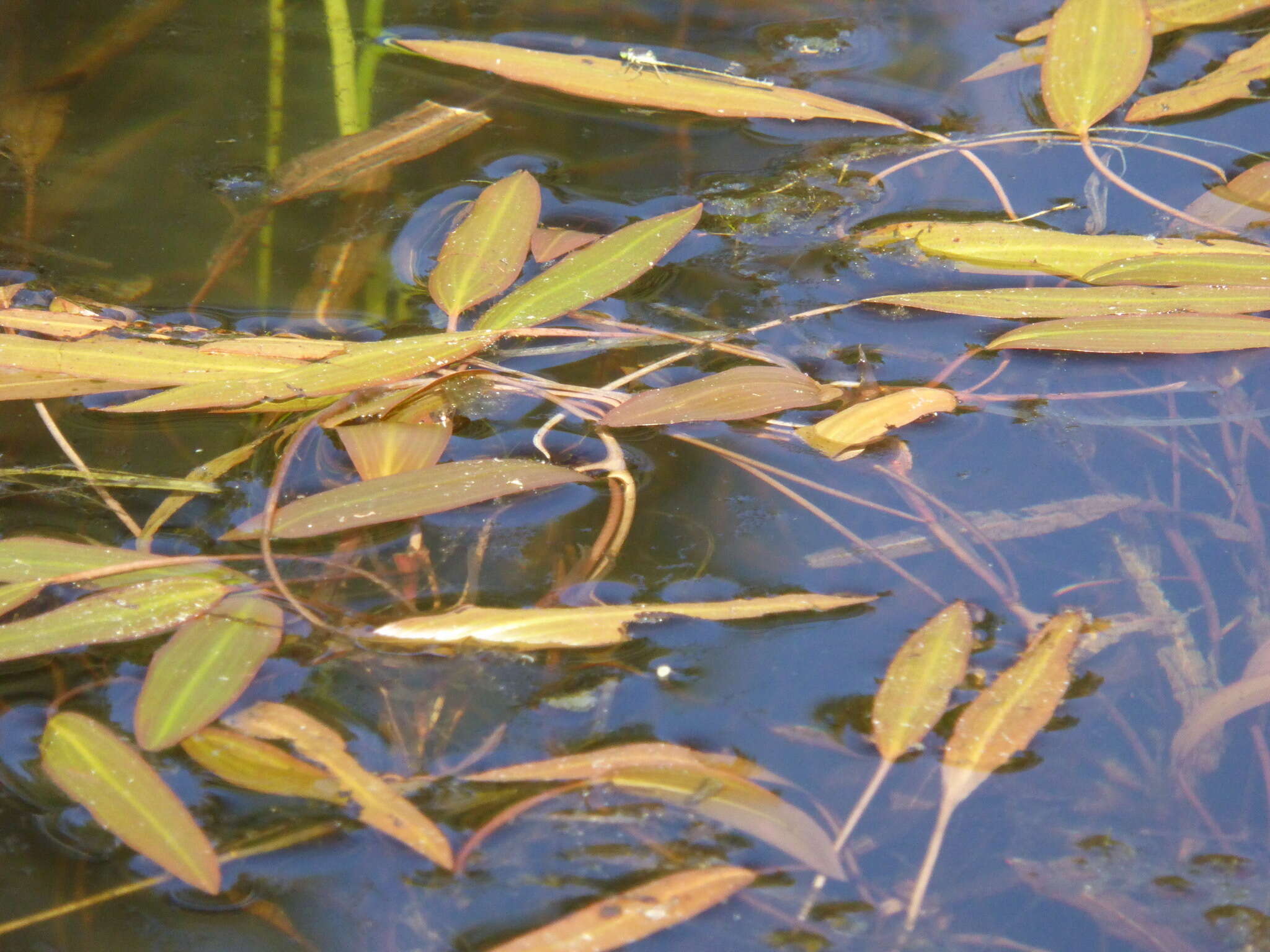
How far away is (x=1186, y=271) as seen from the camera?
A: 1349 mm

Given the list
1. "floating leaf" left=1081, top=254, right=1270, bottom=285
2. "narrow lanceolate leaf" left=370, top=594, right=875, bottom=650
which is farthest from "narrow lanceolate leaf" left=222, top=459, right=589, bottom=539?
"floating leaf" left=1081, top=254, right=1270, bottom=285

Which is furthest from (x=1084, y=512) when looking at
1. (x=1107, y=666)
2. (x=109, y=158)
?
(x=109, y=158)

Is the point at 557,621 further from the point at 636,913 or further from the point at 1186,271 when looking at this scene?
the point at 1186,271

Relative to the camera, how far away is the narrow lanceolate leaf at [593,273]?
1.32 meters

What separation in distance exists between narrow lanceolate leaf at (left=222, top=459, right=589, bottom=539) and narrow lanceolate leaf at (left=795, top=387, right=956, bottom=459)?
0.31m

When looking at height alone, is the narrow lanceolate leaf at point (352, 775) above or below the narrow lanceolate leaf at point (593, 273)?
below

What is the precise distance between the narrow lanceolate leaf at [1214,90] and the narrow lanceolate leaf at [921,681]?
1.07 m

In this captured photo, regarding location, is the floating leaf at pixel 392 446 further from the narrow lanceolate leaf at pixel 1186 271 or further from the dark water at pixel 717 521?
the narrow lanceolate leaf at pixel 1186 271

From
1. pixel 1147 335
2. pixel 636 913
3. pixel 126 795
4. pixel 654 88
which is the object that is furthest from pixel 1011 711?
pixel 654 88

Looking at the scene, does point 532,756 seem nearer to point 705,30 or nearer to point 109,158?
Answer: point 109,158

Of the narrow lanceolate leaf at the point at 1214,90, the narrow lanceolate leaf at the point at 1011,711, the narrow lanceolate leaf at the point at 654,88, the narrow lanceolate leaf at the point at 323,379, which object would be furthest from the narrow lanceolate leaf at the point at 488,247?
the narrow lanceolate leaf at the point at 1214,90

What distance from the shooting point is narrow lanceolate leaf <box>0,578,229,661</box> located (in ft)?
3.33

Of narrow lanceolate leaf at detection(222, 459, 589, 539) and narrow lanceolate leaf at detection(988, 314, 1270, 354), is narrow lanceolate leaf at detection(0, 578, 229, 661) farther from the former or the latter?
narrow lanceolate leaf at detection(988, 314, 1270, 354)

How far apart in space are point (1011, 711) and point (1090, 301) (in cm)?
63
